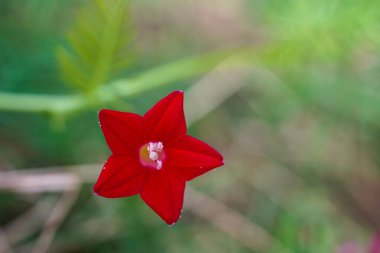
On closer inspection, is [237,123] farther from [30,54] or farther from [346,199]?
[30,54]

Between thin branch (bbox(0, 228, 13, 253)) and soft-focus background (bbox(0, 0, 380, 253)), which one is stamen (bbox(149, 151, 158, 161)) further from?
thin branch (bbox(0, 228, 13, 253))

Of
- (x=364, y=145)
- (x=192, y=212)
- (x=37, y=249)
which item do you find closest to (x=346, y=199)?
(x=364, y=145)

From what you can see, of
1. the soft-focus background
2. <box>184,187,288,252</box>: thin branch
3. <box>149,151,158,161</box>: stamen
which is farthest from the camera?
<box>184,187,288,252</box>: thin branch

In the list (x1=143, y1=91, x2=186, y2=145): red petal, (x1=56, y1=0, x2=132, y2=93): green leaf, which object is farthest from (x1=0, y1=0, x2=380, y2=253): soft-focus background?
(x1=143, y1=91, x2=186, y2=145): red petal

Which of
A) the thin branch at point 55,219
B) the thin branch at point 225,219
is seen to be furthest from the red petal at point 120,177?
the thin branch at point 225,219

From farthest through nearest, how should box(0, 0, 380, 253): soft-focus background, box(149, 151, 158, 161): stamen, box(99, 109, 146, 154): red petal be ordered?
box(0, 0, 380, 253): soft-focus background → box(149, 151, 158, 161): stamen → box(99, 109, 146, 154): red petal
